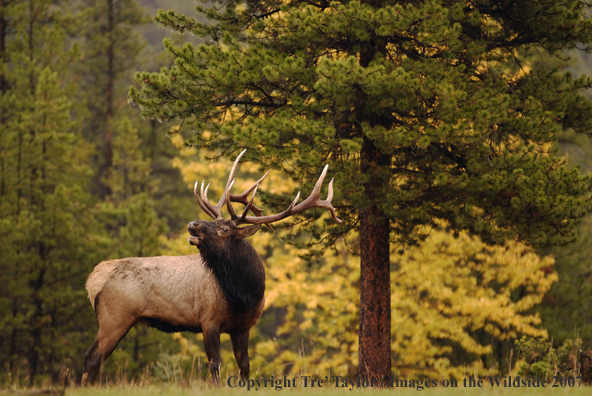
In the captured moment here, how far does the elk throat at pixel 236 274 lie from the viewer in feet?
23.4

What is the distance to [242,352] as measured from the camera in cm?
736

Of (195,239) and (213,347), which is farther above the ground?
(195,239)

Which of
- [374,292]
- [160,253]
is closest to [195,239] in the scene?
[374,292]

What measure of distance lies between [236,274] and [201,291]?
1.62 feet

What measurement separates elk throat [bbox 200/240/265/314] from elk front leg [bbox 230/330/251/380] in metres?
0.42

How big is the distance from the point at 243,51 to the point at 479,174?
353 cm

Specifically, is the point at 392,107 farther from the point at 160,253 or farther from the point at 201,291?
the point at 160,253

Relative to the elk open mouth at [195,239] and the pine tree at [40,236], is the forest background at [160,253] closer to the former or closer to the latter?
the pine tree at [40,236]

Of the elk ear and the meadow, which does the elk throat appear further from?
the meadow

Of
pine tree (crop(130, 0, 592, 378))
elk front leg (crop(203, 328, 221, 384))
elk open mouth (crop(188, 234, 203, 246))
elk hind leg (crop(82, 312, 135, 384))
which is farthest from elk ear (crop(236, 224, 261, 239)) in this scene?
elk hind leg (crop(82, 312, 135, 384))

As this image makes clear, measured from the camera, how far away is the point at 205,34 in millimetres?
8656

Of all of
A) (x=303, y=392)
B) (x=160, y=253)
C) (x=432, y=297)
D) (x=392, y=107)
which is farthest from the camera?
(x=160, y=253)

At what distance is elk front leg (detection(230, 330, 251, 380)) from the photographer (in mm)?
7279

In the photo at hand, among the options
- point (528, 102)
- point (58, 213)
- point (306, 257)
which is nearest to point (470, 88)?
point (528, 102)
